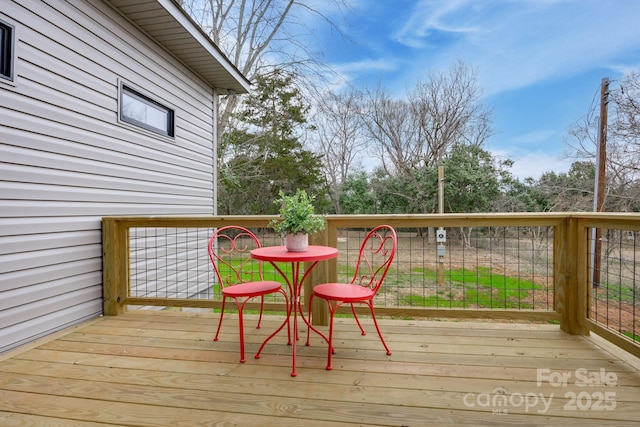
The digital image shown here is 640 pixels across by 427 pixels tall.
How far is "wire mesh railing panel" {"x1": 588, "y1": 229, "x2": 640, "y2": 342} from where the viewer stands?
228 centimetres

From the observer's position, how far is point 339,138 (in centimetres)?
1269

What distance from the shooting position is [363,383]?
5.79 ft

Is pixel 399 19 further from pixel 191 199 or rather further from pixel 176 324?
pixel 176 324

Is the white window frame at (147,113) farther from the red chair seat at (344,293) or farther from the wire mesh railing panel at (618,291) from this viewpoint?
the wire mesh railing panel at (618,291)

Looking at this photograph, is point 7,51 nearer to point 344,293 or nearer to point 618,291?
point 344,293

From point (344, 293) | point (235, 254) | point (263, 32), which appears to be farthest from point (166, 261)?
point (263, 32)

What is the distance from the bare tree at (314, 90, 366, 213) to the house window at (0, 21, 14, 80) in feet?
33.8

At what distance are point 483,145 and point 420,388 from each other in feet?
35.1

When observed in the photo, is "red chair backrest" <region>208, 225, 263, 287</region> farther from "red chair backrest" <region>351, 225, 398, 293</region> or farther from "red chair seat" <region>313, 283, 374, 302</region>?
"red chair backrest" <region>351, 225, 398, 293</region>

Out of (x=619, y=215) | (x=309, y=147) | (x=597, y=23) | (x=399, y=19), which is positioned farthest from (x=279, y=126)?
(x=619, y=215)

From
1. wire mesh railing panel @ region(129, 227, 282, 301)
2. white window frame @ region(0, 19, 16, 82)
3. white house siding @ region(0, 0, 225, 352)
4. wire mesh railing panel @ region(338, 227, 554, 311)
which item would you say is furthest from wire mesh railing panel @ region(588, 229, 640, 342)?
white window frame @ region(0, 19, 16, 82)

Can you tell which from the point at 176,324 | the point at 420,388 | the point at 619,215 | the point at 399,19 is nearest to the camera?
the point at 420,388

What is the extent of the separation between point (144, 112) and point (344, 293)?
3317 mm

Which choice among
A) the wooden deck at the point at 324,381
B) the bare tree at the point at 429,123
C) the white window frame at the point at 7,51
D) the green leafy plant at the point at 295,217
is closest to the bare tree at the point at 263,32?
the bare tree at the point at 429,123
